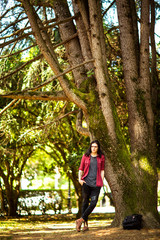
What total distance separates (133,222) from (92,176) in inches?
43.5

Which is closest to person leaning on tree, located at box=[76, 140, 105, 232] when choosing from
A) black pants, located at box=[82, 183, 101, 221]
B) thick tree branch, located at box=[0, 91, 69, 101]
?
black pants, located at box=[82, 183, 101, 221]

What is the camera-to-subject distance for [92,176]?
19.6 feet

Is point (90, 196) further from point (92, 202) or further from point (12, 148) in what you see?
point (12, 148)

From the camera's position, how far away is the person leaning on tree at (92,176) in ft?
19.5

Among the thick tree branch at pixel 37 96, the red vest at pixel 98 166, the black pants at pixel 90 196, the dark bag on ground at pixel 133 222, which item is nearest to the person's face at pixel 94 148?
the red vest at pixel 98 166

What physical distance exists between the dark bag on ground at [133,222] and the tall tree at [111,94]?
253 millimetres

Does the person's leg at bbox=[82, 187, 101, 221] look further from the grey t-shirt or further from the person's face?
the person's face

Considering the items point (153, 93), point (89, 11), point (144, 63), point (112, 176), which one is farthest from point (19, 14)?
point (112, 176)

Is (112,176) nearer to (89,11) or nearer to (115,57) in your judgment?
(89,11)

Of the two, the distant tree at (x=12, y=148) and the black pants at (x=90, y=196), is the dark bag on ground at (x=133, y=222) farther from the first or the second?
the distant tree at (x=12, y=148)

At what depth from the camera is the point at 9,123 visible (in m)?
10.3

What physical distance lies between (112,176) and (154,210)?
3.37 ft

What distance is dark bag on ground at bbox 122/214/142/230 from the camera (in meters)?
5.56

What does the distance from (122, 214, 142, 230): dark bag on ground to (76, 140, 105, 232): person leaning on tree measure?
657mm
